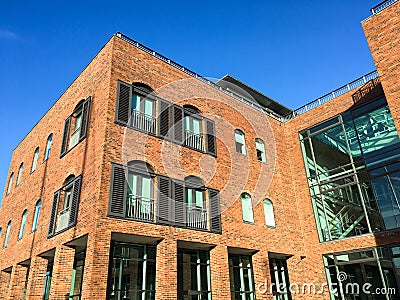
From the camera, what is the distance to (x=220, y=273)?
40.6 feet

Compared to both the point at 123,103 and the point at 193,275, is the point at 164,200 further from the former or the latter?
the point at 123,103

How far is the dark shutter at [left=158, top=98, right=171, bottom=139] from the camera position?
13.0 m

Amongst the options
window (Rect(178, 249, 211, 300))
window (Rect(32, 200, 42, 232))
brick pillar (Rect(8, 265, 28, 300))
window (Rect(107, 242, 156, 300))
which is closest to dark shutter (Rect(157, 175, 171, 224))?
window (Rect(107, 242, 156, 300))

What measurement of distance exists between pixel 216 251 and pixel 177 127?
5.46m

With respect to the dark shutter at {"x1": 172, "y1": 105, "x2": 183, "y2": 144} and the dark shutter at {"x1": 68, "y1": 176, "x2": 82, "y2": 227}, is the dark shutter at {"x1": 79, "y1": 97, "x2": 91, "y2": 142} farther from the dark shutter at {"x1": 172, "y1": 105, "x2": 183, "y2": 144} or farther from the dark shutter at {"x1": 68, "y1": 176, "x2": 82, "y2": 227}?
the dark shutter at {"x1": 172, "y1": 105, "x2": 183, "y2": 144}

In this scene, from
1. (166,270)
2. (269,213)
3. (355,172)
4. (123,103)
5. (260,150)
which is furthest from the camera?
(260,150)

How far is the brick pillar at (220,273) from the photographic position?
39.3 feet

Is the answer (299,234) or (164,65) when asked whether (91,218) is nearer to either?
(164,65)

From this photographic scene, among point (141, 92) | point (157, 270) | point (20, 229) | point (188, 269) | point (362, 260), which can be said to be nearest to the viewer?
point (157, 270)

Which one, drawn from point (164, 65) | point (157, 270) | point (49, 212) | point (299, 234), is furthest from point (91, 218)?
point (299, 234)

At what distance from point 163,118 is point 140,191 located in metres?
3.50

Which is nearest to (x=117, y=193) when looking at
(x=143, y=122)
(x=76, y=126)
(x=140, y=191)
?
(x=140, y=191)

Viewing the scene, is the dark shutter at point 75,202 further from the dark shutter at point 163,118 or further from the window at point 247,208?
the window at point 247,208

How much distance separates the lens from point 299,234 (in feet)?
55.2
